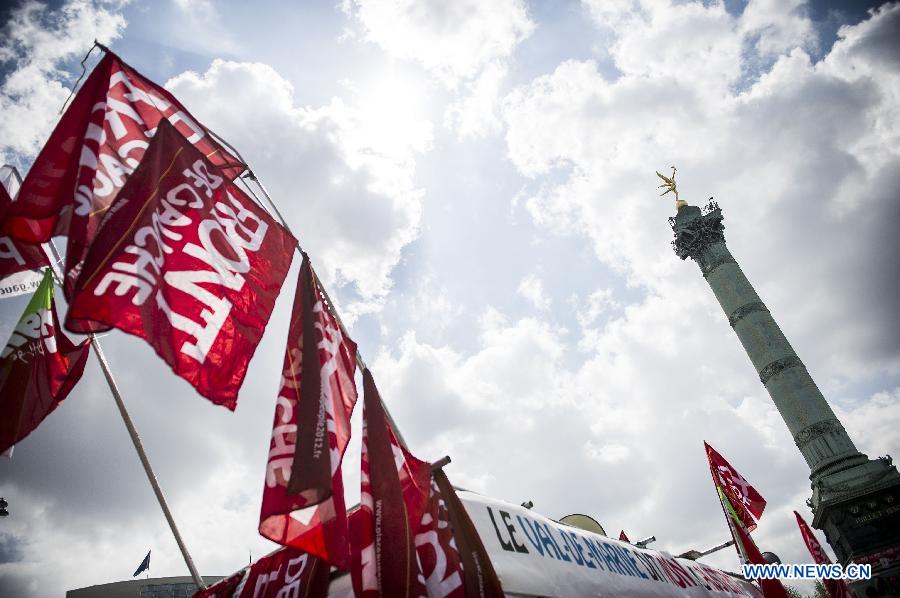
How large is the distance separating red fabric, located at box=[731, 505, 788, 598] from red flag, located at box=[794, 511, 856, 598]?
3584 mm

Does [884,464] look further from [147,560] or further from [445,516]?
[147,560]

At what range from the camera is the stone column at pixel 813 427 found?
84.4 feet

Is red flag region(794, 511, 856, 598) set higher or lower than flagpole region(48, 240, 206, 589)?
lower

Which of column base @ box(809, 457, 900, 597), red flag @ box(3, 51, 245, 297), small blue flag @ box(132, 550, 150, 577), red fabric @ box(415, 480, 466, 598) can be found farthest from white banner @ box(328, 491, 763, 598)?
column base @ box(809, 457, 900, 597)

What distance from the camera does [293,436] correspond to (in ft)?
12.2

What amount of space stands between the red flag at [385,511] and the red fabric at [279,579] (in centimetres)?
49

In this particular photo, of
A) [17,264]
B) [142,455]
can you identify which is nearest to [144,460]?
[142,455]

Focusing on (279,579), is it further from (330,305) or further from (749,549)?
(749,549)

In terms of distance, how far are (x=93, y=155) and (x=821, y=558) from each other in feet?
57.3

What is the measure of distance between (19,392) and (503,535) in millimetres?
5263

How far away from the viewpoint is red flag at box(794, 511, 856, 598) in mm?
11711

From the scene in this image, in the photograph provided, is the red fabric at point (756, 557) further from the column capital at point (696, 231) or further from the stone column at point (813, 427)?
the column capital at point (696, 231)

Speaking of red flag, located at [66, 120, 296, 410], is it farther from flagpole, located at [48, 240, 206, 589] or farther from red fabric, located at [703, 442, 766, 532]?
red fabric, located at [703, 442, 766, 532]

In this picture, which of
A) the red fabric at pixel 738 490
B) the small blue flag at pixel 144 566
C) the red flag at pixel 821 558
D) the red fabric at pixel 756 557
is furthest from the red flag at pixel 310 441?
the small blue flag at pixel 144 566
